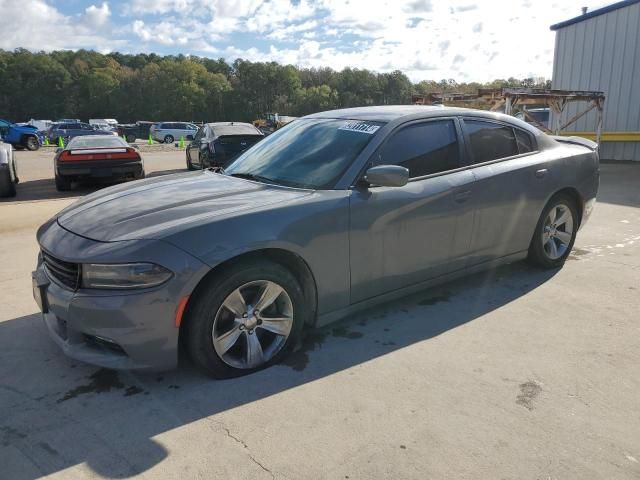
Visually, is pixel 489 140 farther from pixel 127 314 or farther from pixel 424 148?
pixel 127 314

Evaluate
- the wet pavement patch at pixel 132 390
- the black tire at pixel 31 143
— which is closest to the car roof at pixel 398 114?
the wet pavement patch at pixel 132 390

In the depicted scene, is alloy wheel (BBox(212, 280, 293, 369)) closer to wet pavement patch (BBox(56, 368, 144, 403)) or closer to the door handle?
wet pavement patch (BBox(56, 368, 144, 403))

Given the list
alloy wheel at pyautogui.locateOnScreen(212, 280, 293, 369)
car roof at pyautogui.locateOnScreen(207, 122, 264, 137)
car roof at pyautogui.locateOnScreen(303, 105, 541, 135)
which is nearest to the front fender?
alloy wheel at pyautogui.locateOnScreen(212, 280, 293, 369)

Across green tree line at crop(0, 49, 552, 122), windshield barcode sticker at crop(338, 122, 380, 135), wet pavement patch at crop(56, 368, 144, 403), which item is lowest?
wet pavement patch at crop(56, 368, 144, 403)

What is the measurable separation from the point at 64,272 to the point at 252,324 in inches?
44.1

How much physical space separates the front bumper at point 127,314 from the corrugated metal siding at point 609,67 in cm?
Result: 1720

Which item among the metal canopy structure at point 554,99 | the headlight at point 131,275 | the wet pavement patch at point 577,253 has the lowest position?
the wet pavement patch at point 577,253

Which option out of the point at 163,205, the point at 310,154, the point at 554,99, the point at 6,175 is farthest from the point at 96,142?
the point at 554,99

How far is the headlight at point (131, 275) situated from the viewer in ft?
8.88

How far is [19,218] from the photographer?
799 cm

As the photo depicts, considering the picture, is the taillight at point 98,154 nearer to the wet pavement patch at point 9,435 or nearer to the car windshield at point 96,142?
the car windshield at point 96,142

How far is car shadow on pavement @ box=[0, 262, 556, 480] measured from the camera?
2420 millimetres

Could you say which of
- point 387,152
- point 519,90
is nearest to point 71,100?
point 519,90

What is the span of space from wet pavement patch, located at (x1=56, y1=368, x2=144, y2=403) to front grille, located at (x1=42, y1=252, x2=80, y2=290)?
0.61 m
